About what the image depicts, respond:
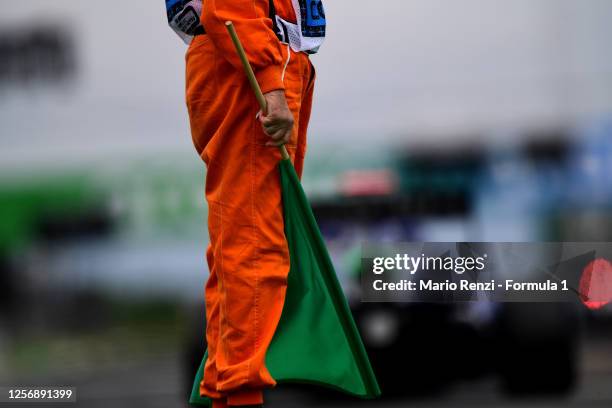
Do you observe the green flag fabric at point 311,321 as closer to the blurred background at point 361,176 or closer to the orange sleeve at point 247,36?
the orange sleeve at point 247,36

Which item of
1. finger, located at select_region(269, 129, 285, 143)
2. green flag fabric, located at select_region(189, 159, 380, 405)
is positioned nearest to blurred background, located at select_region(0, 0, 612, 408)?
green flag fabric, located at select_region(189, 159, 380, 405)

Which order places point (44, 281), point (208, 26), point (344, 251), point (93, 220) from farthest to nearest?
point (44, 281)
point (93, 220)
point (344, 251)
point (208, 26)

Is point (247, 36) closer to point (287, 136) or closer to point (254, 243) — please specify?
point (287, 136)

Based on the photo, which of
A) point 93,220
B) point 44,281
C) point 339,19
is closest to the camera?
point 339,19

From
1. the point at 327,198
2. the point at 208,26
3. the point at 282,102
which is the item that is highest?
the point at 208,26

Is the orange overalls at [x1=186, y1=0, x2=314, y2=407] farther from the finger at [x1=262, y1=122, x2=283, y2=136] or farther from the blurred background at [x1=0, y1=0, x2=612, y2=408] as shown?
the blurred background at [x1=0, y1=0, x2=612, y2=408]

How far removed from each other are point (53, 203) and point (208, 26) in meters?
3.58

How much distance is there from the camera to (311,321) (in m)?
2.08

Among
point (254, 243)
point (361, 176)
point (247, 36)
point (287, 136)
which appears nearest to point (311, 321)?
point (254, 243)

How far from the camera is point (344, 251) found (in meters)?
4.17

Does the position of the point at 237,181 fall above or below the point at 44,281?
above

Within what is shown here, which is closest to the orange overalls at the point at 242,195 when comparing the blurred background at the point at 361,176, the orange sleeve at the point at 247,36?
the orange sleeve at the point at 247,36

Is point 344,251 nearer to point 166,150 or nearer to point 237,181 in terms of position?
point 166,150

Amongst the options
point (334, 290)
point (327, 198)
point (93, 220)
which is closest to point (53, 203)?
point (93, 220)
